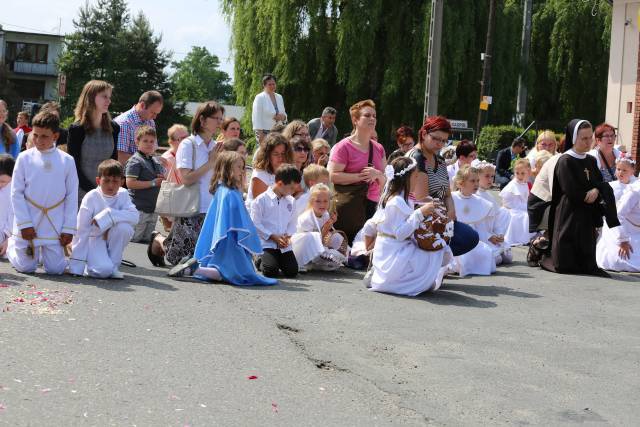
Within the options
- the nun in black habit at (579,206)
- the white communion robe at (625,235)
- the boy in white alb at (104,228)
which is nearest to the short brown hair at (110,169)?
the boy in white alb at (104,228)

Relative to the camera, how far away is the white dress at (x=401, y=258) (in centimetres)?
1016

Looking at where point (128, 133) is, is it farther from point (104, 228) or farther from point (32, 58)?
point (32, 58)

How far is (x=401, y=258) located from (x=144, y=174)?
4.57 meters

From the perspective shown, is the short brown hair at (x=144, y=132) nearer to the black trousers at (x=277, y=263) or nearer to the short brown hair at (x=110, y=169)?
the short brown hair at (x=110, y=169)

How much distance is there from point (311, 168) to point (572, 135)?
128 inches

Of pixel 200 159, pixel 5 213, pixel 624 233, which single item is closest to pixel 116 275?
pixel 5 213

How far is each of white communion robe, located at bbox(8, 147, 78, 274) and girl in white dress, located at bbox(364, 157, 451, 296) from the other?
3.01 m

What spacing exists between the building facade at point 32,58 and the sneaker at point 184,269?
101507 mm

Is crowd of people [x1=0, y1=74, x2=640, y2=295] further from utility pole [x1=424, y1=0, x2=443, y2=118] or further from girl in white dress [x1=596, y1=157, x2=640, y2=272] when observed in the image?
utility pole [x1=424, y1=0, x2=443, y2=118]

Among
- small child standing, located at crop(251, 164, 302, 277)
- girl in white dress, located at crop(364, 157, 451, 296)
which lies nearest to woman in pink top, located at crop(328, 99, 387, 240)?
small child standing, located at crop(251, 164, 302, 277)

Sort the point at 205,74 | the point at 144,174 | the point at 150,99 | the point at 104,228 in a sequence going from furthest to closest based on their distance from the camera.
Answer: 1. the point at 205,74
2. the point at 150,99
3. the point at 144,174
4. the point at 104,228

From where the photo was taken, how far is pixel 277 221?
11.4 metres

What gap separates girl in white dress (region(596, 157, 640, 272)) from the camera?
13.2 meters

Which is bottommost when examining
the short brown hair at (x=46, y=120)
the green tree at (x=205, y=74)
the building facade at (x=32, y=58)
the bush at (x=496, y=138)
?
the short brown hair at (x=46, y=120)
